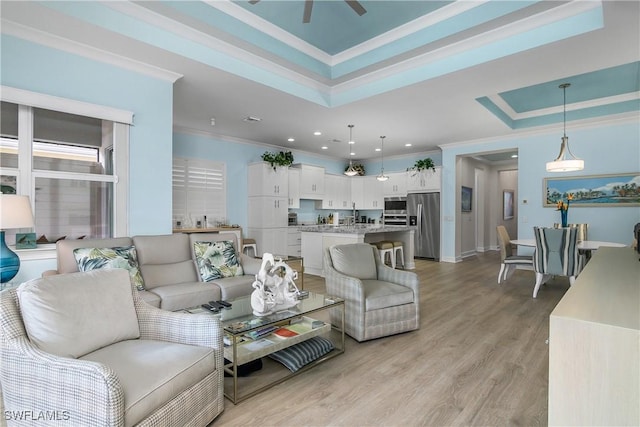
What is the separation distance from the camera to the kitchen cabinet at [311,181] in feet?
25.3

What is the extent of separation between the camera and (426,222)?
7758mm

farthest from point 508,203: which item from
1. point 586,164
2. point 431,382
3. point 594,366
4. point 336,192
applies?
point 594,366

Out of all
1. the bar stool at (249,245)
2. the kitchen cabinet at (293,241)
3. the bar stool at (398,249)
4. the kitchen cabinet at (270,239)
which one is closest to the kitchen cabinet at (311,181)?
the kitchen cabinet at (293,241)

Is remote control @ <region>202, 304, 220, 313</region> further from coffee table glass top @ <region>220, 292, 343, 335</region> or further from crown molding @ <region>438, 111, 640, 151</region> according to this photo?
crown molding @ <region>438, 111, 640, 151</region>

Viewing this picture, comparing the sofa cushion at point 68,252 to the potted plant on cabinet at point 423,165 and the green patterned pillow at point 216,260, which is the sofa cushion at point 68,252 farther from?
the potted plant on cabinet at point 423,165

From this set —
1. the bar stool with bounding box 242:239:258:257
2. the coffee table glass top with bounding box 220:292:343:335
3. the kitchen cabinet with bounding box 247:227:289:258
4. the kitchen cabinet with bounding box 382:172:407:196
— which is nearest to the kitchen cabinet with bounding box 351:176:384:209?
the kitchen cabinet with bounding box 382:172:407:196

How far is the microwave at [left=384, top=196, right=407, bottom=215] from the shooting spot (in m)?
8.28

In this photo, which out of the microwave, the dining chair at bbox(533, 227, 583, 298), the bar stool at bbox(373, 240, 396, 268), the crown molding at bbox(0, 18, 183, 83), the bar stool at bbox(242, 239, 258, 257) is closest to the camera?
the crown molding at bbox(0, 18, 183, 83)

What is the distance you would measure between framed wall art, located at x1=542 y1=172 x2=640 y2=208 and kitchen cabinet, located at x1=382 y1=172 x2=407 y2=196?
2.98 metres

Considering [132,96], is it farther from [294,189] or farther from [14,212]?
[294,189]

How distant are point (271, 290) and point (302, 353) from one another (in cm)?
53

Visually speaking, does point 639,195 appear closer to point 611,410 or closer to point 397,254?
point 397,254

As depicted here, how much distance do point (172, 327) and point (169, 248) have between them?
1.65m

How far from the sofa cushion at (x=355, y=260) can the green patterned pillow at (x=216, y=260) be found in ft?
3.66
